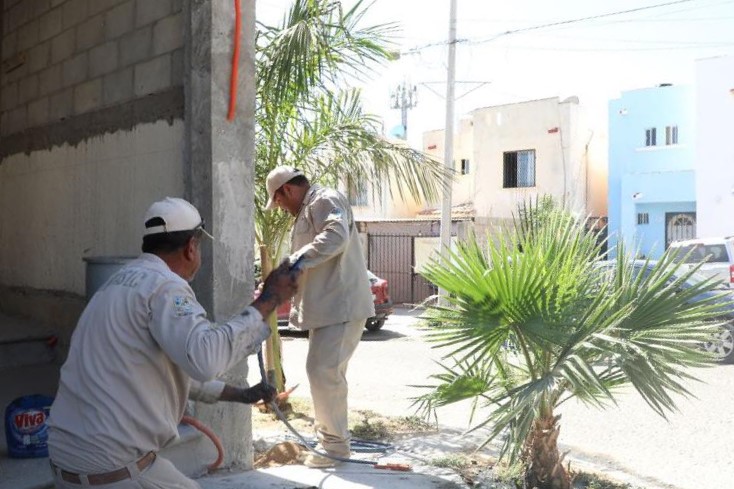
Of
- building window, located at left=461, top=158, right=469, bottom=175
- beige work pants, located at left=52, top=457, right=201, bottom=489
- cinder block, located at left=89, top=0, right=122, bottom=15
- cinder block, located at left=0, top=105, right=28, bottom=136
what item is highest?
building window, located at left=461, top=158, right=469, bottom=175

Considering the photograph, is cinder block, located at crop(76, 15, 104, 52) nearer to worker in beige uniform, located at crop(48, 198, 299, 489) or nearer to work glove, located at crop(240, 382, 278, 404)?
work glove, located at crop(240, 382, 278, 404)

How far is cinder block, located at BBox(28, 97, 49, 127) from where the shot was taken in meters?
6.50

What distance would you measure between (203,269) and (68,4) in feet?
9.46

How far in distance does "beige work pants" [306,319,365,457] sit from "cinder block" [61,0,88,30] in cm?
306

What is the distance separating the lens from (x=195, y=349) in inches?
91.0

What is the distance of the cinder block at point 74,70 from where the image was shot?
595cm

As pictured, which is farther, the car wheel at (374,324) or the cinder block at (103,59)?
the car wheel at (374,324)

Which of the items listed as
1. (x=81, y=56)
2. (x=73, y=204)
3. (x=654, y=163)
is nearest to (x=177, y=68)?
(x=81, y=56)

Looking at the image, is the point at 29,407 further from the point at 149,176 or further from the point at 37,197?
the point at 37,197

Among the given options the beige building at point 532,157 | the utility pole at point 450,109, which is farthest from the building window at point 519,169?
the utility pole at point 450,109

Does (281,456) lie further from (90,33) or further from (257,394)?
(90,33)

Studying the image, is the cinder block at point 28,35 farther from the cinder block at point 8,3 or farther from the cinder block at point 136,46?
the cinder block at point 136,46

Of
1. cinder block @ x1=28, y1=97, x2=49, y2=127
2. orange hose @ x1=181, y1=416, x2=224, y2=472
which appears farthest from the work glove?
cinder block @ x1=28, y1=97, x2=49, y2=127

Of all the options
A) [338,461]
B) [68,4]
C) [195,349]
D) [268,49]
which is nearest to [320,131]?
[268,49]
